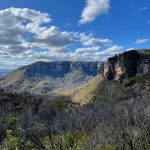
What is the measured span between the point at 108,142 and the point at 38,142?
25.9 m

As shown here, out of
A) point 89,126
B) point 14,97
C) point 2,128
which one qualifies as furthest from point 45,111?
point 89,126

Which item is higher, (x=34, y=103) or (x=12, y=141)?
(x=12, y=141)

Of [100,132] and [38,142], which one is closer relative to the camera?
[38,142]

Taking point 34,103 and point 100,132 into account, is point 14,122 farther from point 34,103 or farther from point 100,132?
point 34,103

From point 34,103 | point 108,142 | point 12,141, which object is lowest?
point 34,103

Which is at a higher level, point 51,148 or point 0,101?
point 51,148

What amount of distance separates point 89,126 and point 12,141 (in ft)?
156

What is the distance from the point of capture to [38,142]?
11.6 metres

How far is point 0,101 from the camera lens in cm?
15425

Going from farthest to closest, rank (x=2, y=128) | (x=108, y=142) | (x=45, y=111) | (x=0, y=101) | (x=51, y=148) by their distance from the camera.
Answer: (x=0, y=101)
(x=45, y=111)
(x=2, y=128)
(x=108, y=142)
(x=51, y=148)

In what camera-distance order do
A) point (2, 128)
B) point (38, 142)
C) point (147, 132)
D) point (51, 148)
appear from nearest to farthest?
point (38, 142)
point (51, 148)
point (147, 132)
point (2, 128)

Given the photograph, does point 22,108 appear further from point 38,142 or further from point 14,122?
point 38,142

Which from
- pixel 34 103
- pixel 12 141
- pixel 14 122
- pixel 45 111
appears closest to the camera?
pixel 12 141

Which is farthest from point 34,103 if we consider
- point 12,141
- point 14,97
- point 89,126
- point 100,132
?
point 12,141
